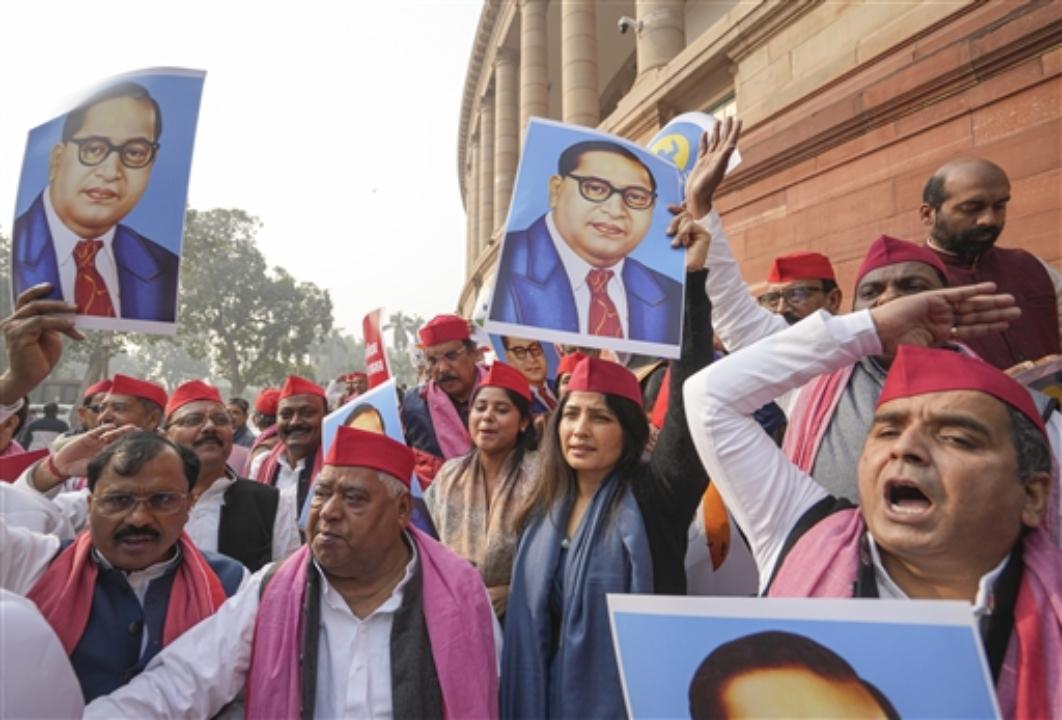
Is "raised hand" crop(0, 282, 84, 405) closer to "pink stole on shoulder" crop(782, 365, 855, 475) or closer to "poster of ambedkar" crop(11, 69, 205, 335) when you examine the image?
"poster of ambedkar" crop(11, 69, 205, 335)

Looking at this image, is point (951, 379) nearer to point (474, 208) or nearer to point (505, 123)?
point (505, 123)

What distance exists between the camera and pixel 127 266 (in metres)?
2.45

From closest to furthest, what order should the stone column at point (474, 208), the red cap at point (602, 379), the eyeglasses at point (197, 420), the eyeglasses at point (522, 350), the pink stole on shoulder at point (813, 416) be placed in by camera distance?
1. the pink stole on shoulder at point (813, 416)
2. the red cap at point (602, 379)
3. the eyeglasses at point (197, 420)
4. the eyeglasses at point (522, 350)
5. the stone column at point (474, 208)

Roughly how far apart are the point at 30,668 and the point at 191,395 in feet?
10.5

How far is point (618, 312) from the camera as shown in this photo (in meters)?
2.62

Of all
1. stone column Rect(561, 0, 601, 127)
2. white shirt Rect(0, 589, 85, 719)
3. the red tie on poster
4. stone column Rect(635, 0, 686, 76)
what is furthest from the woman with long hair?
stone column Rect(561, 0, 601, 127)

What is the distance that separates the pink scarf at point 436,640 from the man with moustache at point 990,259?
225cm

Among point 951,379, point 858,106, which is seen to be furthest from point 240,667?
point 858,106

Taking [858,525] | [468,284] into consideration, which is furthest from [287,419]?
[468,284]

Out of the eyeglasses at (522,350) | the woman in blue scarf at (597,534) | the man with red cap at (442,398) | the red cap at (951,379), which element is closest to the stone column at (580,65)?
the eyeglasses at (522,350)

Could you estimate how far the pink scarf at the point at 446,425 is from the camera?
14.8ft

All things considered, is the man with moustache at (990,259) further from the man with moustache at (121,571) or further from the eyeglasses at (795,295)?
the man with moustache at (121,571)

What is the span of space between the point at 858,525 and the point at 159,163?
237 centimetres

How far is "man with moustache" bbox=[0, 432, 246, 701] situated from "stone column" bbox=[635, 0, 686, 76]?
10781mm
